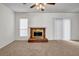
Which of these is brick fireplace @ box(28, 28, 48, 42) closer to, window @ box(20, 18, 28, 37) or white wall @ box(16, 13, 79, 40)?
white wall @ box(16, 13, 79, 40)

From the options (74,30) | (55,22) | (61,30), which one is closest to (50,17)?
(55,22)

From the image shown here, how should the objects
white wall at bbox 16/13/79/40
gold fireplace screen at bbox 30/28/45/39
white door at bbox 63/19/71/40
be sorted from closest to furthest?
gold fireplace screen at bbox 30/28/45/39
white wall at bbox 16/13/79/40
white door at bbox 63/19/71/40

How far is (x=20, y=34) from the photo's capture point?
32.8 feet

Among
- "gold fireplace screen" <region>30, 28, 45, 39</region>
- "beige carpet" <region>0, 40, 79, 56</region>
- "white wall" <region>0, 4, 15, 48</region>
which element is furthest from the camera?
"gold fireplace screen" <region>30, 28, 45, 39</region>

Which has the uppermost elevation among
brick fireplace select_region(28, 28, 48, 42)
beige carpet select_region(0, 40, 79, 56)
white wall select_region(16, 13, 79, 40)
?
white wall select_region(16, 13, 79, 40)

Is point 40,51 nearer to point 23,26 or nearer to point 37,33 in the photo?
point 37,33

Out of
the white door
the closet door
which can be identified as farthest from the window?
the white door

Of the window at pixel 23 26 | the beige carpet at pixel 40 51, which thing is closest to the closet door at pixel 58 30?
the window at pixel 23 26

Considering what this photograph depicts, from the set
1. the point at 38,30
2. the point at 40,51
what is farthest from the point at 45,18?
the point at 40,51

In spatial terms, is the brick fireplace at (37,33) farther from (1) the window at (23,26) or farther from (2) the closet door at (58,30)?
(2) the closet door at (58,30)

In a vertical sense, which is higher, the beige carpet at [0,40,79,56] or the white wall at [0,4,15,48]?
the white wall at [0,4,15,48]

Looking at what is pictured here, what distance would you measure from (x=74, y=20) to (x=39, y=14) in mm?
2507

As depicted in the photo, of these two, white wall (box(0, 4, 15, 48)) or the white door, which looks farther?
the white door

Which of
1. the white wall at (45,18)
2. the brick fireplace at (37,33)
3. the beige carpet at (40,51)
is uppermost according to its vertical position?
the white wall at (45,18)
